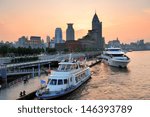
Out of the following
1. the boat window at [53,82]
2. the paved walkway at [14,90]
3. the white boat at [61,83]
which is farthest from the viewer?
the boat window at [53,82]

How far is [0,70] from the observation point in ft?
89.1

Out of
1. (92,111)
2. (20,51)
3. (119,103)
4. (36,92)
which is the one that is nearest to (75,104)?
(92,111)

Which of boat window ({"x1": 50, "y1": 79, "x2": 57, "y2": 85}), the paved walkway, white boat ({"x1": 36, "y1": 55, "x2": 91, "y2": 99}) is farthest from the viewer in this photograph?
boat window ({"x1": 50, "y1": 79, "x2": 57, "y2": 85})

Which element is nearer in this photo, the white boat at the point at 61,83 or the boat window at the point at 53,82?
the white boat at the point at 61,83

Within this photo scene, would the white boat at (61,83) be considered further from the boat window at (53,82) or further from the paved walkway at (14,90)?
the paved walkway at (14,90)

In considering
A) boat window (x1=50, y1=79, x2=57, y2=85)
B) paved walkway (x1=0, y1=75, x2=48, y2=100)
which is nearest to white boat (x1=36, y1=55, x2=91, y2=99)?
boat window (x1=50, y1=79, x2=57, y2=85)

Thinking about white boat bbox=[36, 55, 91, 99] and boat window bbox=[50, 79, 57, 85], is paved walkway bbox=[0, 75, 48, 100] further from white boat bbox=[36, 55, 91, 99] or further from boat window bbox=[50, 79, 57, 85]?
boat window bbox=[50, 79, 57, 85]

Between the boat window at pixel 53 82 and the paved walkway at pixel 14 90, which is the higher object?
the boat window at pixel 53 82

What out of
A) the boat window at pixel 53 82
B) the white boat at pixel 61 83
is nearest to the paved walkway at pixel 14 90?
the white boat at pixel 61 83

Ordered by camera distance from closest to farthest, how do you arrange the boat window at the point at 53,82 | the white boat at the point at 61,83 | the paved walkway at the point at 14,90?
the paved walkway at the point at 14,90 → the white boat at the point at 61,83 → the boat window at the point at 53,82

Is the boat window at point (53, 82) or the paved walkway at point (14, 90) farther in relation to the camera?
the boat window at point (53, 82)

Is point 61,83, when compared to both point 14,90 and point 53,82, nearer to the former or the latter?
point 53,82

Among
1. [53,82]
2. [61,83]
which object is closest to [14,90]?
[53,82]

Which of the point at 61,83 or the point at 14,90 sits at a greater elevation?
the point at 61,83
